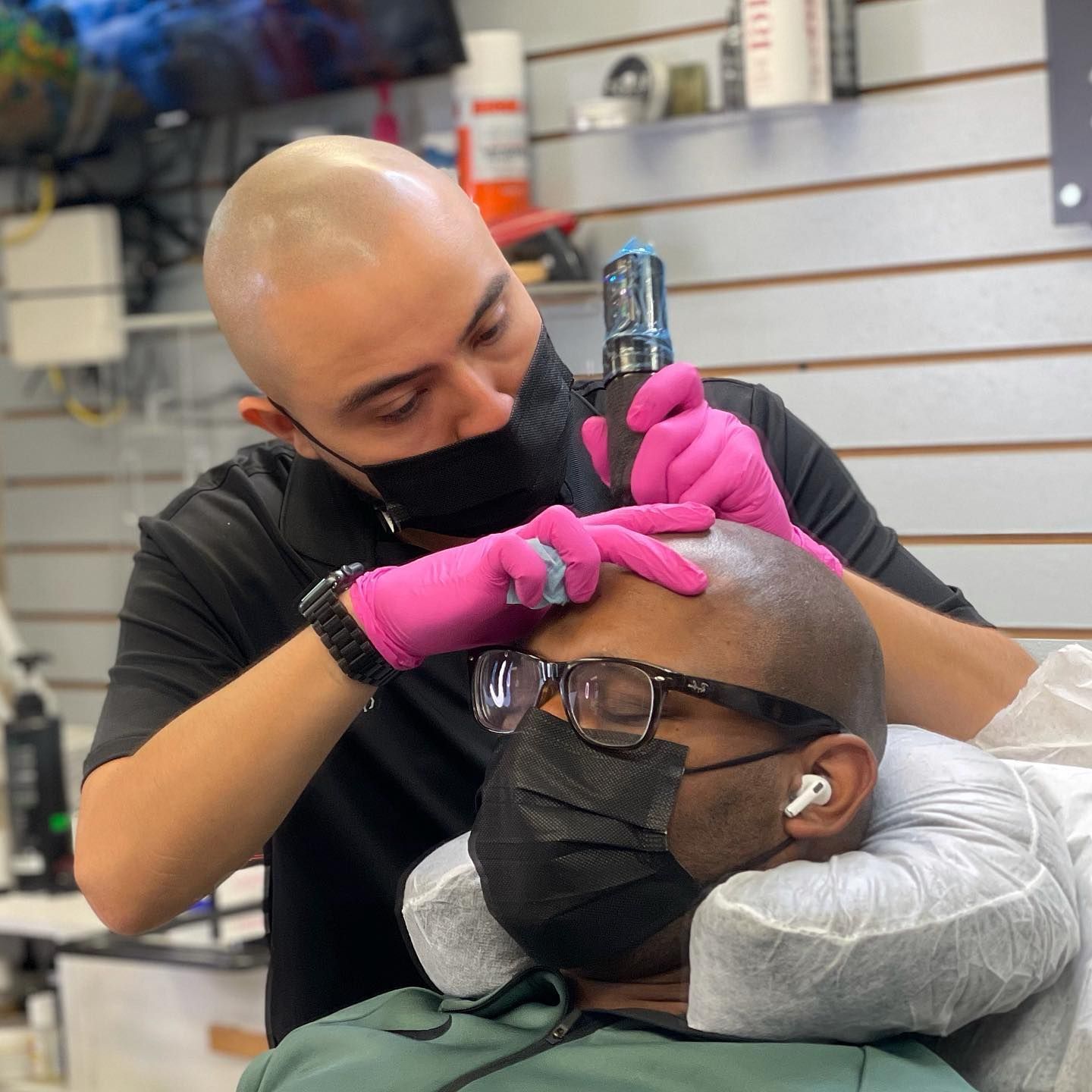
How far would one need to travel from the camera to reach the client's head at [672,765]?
121cm

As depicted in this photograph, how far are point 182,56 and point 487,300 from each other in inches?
92.8

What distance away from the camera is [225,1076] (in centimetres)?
272

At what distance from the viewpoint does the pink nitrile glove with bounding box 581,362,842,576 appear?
133 cm

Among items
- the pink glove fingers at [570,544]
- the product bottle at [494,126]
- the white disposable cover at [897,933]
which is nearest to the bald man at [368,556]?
the pink glove fingers at [570,544]

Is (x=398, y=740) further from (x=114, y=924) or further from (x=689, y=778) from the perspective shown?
(x=689, y=778)

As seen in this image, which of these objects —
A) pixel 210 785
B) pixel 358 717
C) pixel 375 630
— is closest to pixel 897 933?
pixel 375 630

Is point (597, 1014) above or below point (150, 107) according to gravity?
below

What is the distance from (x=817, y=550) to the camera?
145 cm

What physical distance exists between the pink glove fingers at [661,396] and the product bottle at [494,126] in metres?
1.81

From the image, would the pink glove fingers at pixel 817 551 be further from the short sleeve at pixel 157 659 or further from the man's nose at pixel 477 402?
the short sleeve at pixel 157 659

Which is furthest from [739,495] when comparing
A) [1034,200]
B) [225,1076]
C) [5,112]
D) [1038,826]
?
[5,112]

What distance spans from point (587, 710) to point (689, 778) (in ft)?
0.33

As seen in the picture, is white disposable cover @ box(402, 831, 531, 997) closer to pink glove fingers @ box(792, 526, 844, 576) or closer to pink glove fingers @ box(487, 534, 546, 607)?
pink glove fingers @ box(487, 534, 546, 607)

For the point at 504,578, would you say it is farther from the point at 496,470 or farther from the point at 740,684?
the point at 496,470
